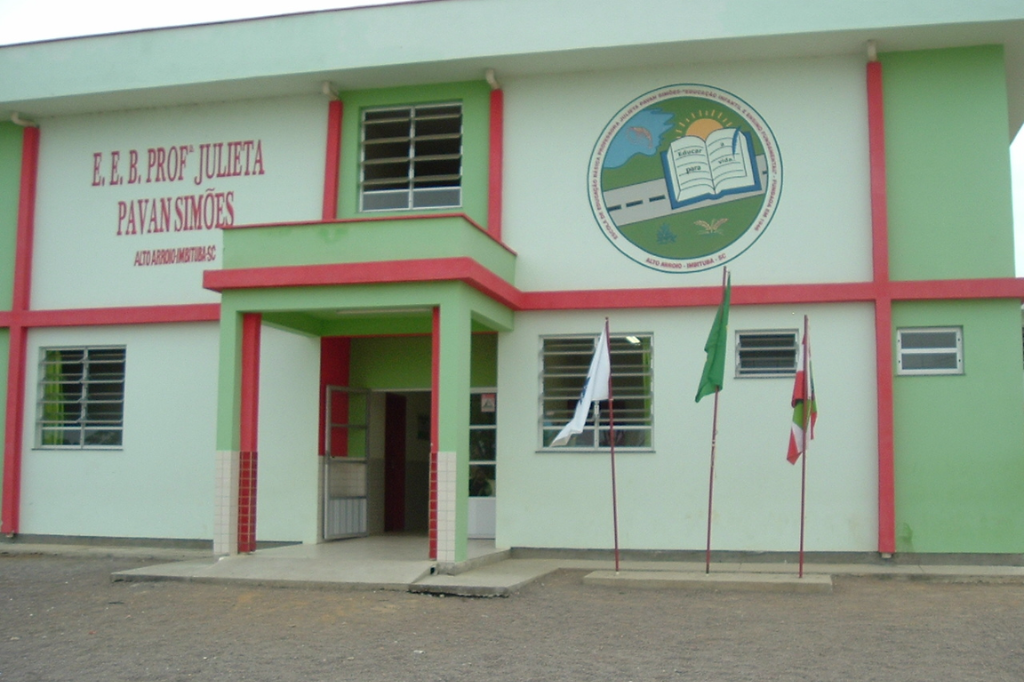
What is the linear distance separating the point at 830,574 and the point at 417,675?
20.1 ft

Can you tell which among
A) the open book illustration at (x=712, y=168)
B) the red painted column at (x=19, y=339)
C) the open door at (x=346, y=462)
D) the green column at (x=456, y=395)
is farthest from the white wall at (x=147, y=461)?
the open book illustration at (x=712, y=168)

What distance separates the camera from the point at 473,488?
49.3 feet

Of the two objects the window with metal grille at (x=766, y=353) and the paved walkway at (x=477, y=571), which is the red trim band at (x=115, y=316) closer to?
the paved walkway at (x=477, y=571)

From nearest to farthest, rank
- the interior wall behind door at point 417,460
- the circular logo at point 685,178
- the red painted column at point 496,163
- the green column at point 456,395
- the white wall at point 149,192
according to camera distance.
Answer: the green column at point 456,395 < the circular logo at point 685,178 < the red painted column at point 496,163 < the white wall at point 149,192 < the interior wall behind door at point 417,460

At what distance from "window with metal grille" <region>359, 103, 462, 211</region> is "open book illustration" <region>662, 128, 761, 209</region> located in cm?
281

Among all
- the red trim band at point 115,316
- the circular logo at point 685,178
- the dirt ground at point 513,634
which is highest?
the circular logo at point 685,178

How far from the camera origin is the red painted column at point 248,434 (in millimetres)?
12250

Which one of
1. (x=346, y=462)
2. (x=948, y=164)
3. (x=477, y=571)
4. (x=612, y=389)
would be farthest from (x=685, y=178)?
(x=346, y=462)

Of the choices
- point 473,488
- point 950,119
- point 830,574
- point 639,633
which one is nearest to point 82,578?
point 473,488

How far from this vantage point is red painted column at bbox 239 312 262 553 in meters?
12.2

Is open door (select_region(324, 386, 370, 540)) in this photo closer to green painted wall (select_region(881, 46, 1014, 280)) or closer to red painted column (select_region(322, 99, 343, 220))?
red painted column (select_region(322, 99, 343, 220))

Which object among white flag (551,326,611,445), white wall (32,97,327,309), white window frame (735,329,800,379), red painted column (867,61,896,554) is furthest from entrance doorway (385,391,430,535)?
red painted column (867,61,896,554)

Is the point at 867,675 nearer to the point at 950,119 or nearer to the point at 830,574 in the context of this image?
the point at 830,574

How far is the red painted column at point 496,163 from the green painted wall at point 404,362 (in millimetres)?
1658
